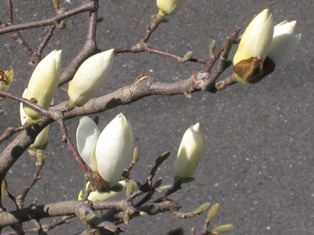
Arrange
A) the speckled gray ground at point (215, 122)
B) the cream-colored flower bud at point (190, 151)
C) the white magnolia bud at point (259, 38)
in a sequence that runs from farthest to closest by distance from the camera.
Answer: the speckled gray ground at point (215, 122) → the cream-colored flower bud at point (190, 151) → the white magnolia bud at point (259, 38)

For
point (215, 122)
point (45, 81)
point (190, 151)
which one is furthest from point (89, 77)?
point (215, 122)

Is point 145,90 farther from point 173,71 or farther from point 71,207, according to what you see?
point 173,71

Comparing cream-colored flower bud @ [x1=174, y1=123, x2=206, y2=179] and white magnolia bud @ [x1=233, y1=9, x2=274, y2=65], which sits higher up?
white magnolia bud @ [x1=233, y1=9, x2=274, y2=65]

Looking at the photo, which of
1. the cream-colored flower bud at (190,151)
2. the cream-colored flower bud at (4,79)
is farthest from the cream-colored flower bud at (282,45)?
the cream-colored flower bud at (4,79)

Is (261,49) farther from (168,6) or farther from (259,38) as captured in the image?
(168,6)

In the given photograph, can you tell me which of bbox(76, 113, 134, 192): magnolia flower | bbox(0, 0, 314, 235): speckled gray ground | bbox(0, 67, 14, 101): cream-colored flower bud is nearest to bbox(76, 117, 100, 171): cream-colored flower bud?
bbox(76, 113, 134, 192): magnolia flower

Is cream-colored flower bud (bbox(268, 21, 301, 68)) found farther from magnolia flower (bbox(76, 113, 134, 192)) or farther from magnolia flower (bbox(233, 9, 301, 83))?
magnolia flower (bbox(76, 113, 134, 192))

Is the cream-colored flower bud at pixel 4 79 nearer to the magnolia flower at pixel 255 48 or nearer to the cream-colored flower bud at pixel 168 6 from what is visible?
the cream-colored flower bud at pixel 168 6
